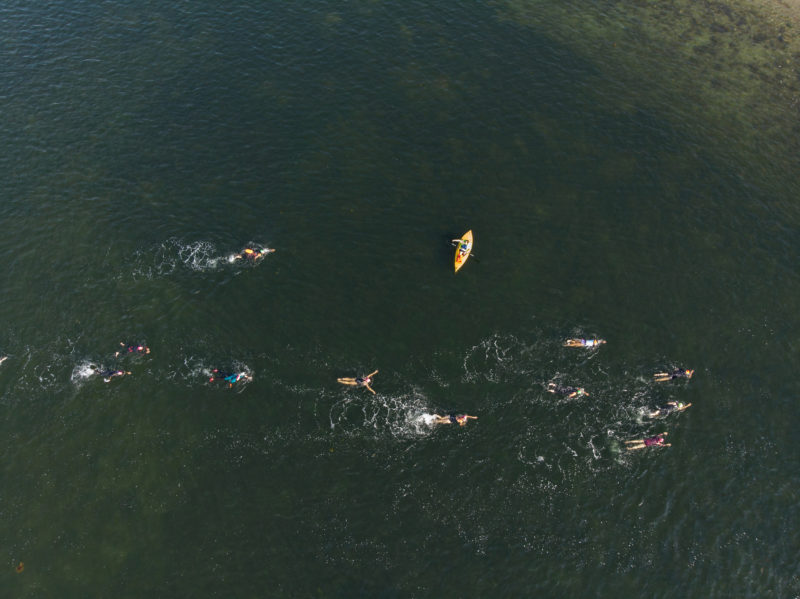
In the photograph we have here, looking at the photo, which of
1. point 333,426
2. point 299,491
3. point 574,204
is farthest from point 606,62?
point 299,491

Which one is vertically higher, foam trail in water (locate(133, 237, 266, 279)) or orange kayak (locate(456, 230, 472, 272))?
orange kayak (locate(456, 230, 472, 272))

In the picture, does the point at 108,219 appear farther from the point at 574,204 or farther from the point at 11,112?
the point at 574,204

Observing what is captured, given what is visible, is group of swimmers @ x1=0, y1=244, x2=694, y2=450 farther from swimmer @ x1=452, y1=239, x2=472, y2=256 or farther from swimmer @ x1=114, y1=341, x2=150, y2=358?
swimmer @ x1=452, y1=239, x2=472, y2=256

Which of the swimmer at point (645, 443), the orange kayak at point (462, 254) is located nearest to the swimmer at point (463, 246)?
the orange kayak at point (462, 254)

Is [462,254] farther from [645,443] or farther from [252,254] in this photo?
[645,443]

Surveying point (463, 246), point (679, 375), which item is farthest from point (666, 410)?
point (463, 246)

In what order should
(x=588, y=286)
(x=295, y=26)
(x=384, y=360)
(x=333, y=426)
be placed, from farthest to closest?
(x=295, y=26)
(x=588, y=286)
(x=384, y=360)
(x=333, y=426)

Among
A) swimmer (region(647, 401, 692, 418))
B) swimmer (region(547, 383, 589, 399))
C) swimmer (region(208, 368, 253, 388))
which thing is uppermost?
swimmer (region(647, 401, 692, 418))

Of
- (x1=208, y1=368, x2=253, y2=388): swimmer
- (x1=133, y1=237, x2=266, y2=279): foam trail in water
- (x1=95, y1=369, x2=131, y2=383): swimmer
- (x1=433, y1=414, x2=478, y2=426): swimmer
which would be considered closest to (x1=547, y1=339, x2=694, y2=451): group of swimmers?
(x1=433, y1=414, x2=478, y2=426): swimmer
